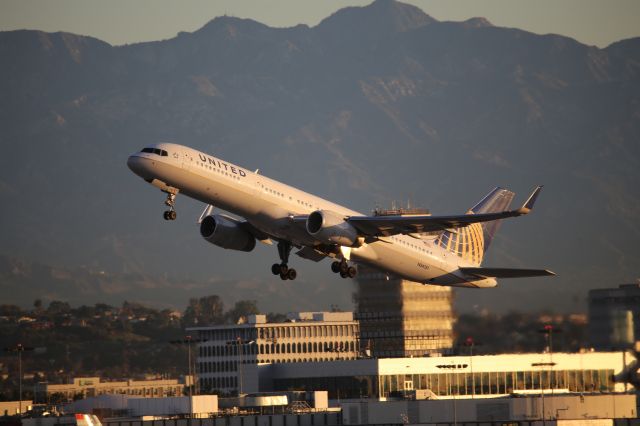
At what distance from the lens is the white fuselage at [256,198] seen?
203 ft

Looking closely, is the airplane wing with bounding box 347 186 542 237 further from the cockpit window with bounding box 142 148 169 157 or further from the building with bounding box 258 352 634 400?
the building with bounding box 258 352 634 400

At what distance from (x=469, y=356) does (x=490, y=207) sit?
34.3 m

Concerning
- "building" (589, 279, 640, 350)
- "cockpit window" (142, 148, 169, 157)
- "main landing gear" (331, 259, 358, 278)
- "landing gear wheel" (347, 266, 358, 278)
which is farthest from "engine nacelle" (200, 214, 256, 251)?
"building" (589, 279, 640, 350)

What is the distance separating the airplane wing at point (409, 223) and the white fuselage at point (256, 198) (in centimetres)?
68

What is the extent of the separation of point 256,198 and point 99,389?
98585mm

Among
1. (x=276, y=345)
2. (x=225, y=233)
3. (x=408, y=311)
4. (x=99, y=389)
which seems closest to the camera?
(x=225, y=233)

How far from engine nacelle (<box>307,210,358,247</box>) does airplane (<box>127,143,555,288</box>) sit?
5 cm

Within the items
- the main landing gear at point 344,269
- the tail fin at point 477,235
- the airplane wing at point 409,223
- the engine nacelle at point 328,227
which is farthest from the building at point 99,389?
the engine nacelle at point 328,227

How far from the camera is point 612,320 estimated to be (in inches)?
2776

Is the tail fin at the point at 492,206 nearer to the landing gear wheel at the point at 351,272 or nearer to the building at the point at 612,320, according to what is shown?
the building at the point at 612,320

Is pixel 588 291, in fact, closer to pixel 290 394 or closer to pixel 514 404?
pixel 514 404

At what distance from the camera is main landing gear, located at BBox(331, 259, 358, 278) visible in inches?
2709

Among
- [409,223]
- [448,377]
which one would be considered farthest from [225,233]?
[448,377]

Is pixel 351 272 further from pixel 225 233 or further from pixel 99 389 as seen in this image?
pixel 99 389
